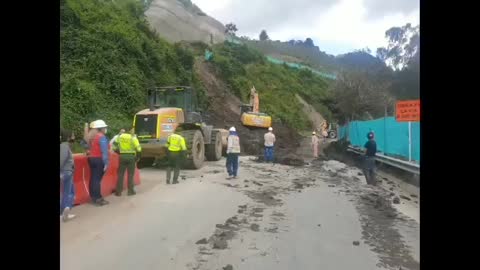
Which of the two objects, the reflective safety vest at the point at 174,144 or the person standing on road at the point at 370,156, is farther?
the person standing on road at the point at 370,156

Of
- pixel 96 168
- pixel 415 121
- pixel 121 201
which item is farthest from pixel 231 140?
pixel 415 121

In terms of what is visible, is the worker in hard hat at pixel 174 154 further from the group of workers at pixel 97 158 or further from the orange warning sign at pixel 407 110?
the orange warning sign at pixel 407 110

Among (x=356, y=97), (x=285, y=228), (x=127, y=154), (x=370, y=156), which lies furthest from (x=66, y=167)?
(x=370, y=156)

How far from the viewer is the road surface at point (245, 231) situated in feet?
7.89

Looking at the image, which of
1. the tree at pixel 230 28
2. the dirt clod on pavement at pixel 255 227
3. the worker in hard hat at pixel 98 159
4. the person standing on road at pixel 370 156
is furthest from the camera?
the person standing on road at pixel 370 156

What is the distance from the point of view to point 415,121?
1903 mm

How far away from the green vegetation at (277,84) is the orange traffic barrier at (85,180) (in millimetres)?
1344

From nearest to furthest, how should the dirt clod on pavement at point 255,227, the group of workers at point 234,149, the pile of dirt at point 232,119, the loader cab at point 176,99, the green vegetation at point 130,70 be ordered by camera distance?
the green vegetation at point 130,70
the dirt clod on pavement at point 255,227
the loader cab at point 176,99
the pile of dirt at point 232,119
the group of workers at point 234,149

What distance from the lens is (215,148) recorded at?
26.6 ft

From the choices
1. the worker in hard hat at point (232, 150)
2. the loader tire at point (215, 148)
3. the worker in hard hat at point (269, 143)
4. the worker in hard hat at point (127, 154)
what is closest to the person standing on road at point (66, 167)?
the worker in hard hat at point (127, 154)

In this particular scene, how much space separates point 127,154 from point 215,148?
4.23 meters

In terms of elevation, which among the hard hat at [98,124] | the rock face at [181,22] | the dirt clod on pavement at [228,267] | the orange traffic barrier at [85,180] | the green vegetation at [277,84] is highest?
the rock face at [181,22]
